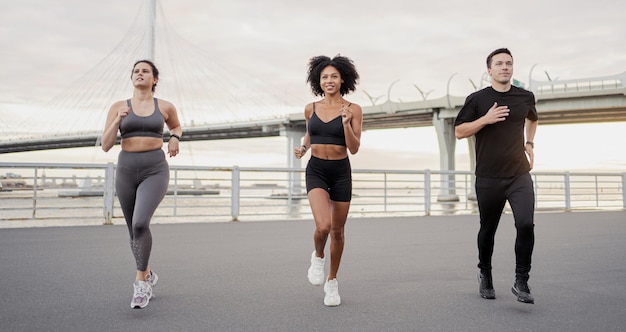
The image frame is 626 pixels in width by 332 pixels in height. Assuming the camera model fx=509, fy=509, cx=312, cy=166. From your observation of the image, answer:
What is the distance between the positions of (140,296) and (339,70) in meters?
2.16

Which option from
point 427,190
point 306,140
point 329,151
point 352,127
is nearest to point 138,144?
point 306,140

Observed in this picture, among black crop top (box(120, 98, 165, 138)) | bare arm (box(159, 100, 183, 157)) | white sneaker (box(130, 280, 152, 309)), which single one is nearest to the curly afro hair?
bare arm (box(159, 100, 183, 157))

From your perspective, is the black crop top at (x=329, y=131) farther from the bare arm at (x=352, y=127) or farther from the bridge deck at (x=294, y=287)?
the bridge deck at (x=294, y=287)

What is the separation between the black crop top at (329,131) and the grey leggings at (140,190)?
1.19 m

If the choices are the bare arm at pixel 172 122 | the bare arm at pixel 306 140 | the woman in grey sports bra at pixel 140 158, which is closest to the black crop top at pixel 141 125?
the woman in grey sports bra at pixel 140 158

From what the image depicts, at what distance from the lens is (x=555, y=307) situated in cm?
352

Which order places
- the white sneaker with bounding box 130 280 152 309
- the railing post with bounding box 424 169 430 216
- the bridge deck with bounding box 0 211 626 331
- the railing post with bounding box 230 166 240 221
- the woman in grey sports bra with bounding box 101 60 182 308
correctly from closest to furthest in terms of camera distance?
the bridge deck with bounding box 0 211 626 331 < the white sneaker with bounding box 130 280 152 309 < the woman in grey sports bra with bounding box 101 60 182 308 < the railing post with bounding box 230 166 240 221 < the railing post with bounding box 424 169 430 216

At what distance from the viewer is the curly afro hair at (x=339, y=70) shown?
3877 mm

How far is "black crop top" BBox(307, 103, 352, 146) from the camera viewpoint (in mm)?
3613

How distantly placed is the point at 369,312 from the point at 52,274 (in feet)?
10.2

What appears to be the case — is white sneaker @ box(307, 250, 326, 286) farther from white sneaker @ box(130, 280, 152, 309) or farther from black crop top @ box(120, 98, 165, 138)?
black crop top @ box(120, 98, 165, 138)

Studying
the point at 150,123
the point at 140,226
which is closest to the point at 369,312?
the point at 140,226

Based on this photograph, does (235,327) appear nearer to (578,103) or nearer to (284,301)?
(284,301)

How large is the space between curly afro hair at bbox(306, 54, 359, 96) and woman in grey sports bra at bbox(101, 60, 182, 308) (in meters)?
1.20
